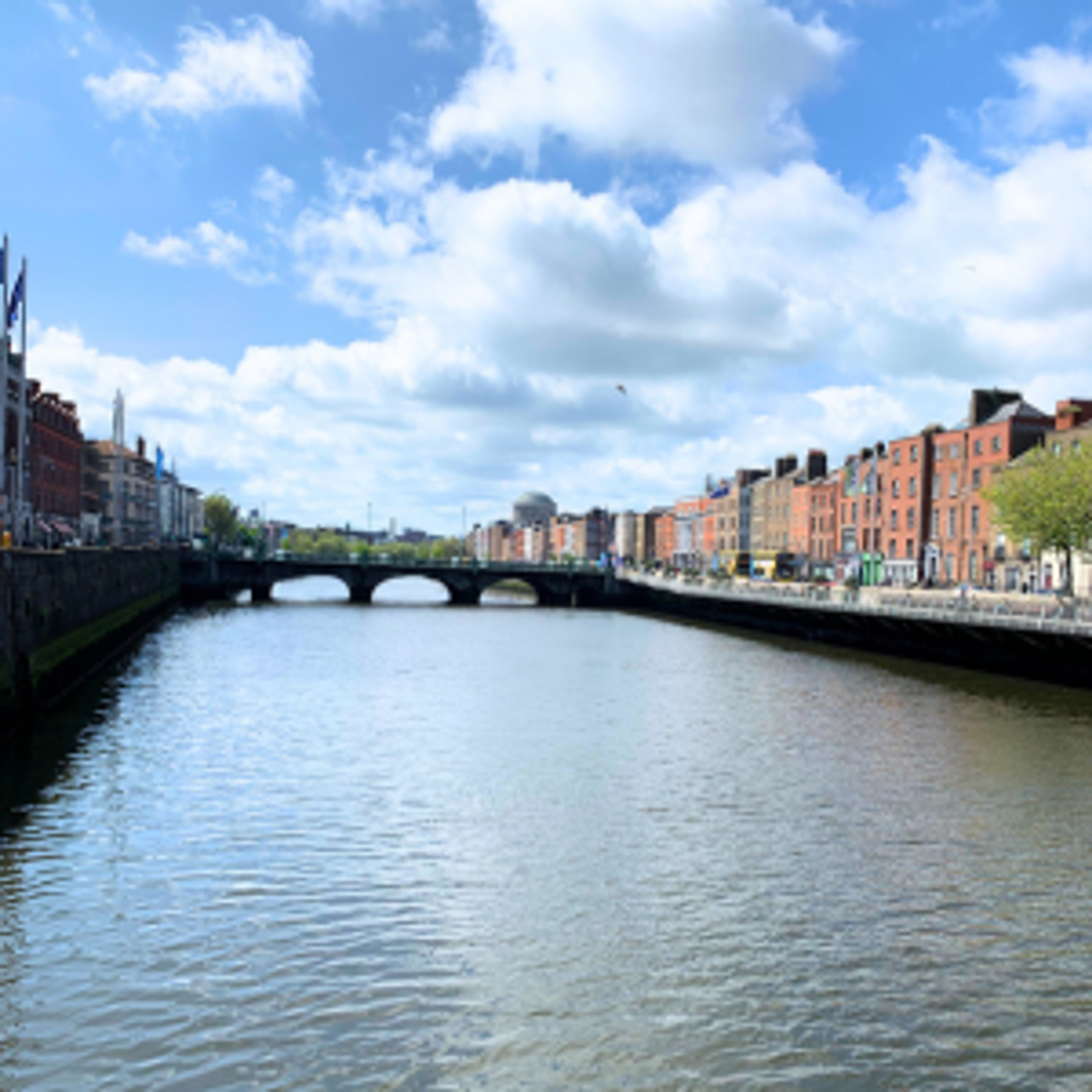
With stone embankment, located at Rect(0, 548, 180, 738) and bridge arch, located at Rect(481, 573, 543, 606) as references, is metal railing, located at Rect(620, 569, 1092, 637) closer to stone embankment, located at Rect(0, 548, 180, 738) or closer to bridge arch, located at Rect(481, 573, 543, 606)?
bridge arch, located at Rect(481, 573, 543, 606)

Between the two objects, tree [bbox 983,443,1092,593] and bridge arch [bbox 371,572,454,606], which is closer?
tree [bbox 983,443,1092,593]

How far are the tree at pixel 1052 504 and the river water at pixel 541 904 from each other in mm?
27783

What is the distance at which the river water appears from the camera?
11898 millimetres

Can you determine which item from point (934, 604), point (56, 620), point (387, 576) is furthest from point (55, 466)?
point (934, 604)

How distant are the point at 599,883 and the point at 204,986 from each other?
22.7ft

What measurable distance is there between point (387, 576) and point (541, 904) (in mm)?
107980

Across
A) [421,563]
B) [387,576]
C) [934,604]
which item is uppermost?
[421,563]

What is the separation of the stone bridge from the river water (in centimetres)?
8051

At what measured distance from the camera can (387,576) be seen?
12300 cm

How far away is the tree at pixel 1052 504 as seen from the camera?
196ft

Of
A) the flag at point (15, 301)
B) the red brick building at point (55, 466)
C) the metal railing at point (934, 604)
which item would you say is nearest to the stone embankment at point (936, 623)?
the metal railing at point (934, 604)

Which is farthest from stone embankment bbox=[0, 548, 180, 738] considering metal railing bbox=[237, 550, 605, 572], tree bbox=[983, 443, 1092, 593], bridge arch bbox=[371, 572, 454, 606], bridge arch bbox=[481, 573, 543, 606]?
bridge arch bbox=[481, 573, 543, 606]

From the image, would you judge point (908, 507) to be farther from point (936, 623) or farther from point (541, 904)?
point (541, 904)

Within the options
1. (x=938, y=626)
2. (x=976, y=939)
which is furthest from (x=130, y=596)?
(x=976, y=939)
